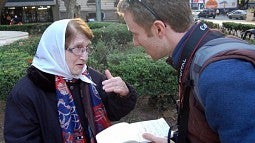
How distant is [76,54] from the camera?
94.0 inches

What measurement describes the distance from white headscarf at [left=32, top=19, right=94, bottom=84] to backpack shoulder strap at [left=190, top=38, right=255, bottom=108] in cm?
121

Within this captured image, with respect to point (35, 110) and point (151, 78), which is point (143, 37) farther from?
point (151, 78)

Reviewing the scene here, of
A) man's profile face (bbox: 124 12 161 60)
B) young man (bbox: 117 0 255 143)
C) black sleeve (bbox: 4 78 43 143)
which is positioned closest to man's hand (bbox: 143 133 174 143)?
young man (bbox: 117 0 255 143)

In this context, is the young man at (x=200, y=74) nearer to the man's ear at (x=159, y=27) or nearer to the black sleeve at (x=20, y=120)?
the man's ear at (x=159, y=27)

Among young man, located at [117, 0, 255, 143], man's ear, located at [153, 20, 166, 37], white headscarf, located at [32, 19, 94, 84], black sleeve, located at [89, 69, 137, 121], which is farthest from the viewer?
black sleeve, located at [89, 69, 137, 121]

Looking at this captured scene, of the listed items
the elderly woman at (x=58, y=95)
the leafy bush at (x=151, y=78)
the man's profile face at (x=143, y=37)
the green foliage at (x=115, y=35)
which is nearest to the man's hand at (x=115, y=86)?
the elderly woman at (x=58, y=95)

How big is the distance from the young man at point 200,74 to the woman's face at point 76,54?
80 cm

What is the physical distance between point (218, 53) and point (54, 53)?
136 cm

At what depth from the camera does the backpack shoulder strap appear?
1211mm

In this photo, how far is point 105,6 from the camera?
45.2 m

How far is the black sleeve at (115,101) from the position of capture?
8.50 feet

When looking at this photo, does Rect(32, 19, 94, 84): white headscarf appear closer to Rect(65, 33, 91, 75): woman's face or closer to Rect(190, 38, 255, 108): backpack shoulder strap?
Rect(65, 33, 91, 75): woman's face

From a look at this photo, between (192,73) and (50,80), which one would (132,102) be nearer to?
(50,80)

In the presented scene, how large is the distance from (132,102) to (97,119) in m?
0.29
